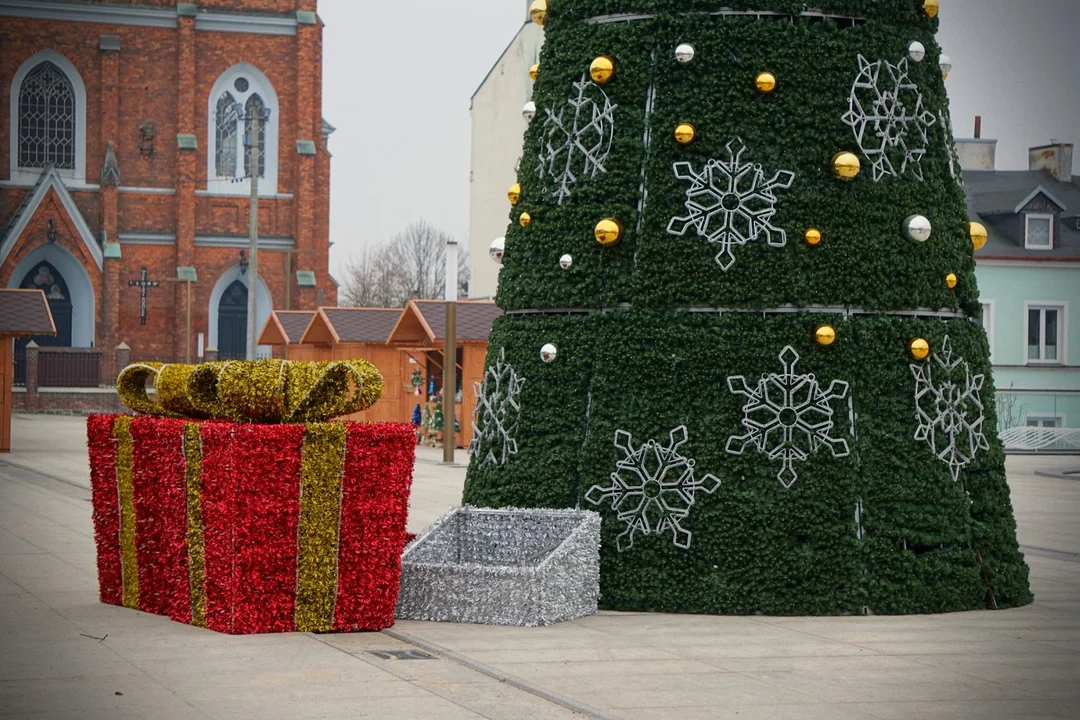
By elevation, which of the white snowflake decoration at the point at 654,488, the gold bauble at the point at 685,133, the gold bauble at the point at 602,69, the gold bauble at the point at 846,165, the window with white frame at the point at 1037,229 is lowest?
the white snowflake decoration at the point at 654,488

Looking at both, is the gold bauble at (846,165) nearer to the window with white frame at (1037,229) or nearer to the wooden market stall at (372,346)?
the wooden market stall at (372,346)

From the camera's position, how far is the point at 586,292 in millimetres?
10352

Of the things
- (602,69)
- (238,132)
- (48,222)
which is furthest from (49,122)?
(602,69)

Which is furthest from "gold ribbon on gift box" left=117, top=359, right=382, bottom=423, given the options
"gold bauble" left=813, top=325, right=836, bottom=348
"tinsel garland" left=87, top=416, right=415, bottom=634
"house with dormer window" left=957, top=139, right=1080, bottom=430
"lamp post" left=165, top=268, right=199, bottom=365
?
"lamp post" left=165, top=268, right=199, bottom=365

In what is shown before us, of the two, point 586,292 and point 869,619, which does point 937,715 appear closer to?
point 869,619

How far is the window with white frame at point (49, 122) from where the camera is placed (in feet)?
181

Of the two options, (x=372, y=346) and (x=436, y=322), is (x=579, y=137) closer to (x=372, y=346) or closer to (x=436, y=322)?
(x=436, y=322)

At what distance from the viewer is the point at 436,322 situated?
31.7 m

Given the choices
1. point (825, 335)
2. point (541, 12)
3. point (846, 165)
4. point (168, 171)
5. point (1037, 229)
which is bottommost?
point (825, 335)

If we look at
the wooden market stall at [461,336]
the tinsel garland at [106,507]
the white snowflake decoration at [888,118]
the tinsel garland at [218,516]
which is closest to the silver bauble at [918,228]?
the white snowflake decoration at [888,118]

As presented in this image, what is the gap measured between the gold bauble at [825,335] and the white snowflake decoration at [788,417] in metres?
0.18

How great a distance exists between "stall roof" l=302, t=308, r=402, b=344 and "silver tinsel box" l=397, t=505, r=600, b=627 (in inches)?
1045

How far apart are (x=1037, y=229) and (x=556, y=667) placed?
3794 centimetres

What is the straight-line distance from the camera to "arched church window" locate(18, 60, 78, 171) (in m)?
55.4
